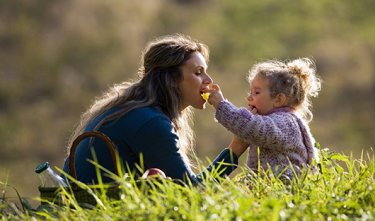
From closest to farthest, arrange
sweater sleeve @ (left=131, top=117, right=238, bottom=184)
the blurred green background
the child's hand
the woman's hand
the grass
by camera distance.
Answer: the grass
sweater sleeve @ (left=131, top=117, right=238, bottom=184)
the child's hand
the woman's hand
the blurred green background

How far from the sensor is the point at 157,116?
5867 millimetres

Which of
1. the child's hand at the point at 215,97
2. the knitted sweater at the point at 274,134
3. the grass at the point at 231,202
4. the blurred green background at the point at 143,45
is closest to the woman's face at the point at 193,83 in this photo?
the child's hand at the point at 215,97

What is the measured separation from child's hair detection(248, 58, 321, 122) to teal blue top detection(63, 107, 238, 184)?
58cm

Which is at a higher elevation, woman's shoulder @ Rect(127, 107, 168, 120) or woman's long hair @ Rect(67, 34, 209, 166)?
woman's long hair @ Rect(67, 34, 209, 166)

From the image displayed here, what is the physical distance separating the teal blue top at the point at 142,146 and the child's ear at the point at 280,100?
1.66 feet

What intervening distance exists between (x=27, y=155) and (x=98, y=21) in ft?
→ 15.0

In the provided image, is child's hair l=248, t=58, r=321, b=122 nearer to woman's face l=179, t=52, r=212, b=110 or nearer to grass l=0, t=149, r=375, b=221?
woman's face l=179, t=52, r=212, b=110

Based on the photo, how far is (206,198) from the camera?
453 centimetres

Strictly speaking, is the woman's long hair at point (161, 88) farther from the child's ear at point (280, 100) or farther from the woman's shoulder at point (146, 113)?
the child's ear at point (280, 100)

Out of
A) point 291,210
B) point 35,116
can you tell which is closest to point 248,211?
point 291,210

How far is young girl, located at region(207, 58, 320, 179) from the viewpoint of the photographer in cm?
598

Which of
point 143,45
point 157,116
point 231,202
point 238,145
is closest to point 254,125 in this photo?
point 238,145

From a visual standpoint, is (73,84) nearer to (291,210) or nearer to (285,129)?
(285,129)

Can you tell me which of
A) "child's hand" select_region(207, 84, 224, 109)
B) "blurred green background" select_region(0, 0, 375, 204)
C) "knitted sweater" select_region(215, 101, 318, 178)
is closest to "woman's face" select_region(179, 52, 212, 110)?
"child's hand" select_region(207, 84, 224, 109)
